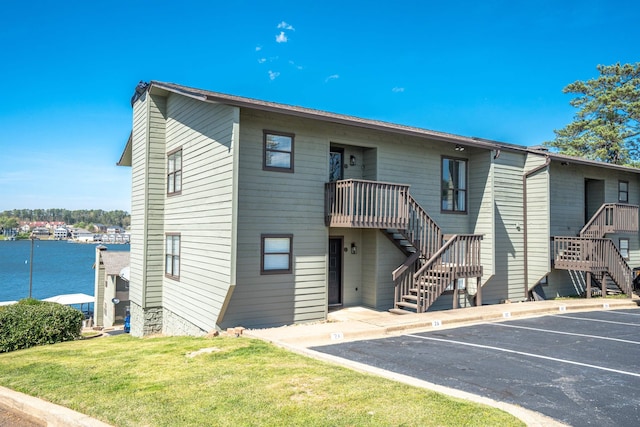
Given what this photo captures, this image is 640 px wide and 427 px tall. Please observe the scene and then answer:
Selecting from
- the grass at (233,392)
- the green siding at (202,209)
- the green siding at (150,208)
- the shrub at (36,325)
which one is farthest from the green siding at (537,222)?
the shrub at (36,325)

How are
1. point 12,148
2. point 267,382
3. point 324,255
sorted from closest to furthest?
point 267,382, point 324,255, point 12,148

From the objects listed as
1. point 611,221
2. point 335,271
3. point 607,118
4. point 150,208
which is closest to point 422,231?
point 335,271

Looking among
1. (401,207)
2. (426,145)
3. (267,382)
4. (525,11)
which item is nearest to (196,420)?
(267,382)

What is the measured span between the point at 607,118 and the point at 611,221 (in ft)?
64.4

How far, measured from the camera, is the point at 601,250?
15820 mm

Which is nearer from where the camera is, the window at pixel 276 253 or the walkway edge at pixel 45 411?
the walkway edge at pixel 45 411

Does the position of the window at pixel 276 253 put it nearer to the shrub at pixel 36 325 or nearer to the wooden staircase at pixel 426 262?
the wooden staircase at pixel 426 262

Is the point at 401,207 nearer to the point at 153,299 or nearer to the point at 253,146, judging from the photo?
the point at 253,146

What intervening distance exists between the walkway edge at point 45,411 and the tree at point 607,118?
35.7 metres

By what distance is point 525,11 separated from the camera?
→ 22.9 meters

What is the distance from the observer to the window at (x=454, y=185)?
1451 cm

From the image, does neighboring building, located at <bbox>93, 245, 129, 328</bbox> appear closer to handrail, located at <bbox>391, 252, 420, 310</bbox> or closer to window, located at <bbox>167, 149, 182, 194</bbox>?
window, located at <bbox>167, 149, 182, 194</bbox>

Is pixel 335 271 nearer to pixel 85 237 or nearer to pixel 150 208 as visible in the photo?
pixel 150 208

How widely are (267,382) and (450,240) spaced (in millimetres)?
7946
